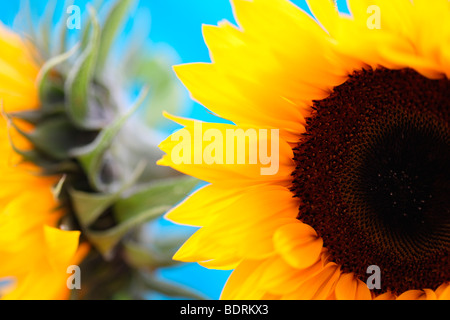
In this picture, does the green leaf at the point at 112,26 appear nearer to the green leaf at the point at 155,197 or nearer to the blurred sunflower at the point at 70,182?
the blurred sunflower at the point at 70,182

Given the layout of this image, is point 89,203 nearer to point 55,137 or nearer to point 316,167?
point 55,137

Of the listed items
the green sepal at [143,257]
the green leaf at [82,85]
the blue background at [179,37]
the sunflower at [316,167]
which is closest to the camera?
the sunflower at [316,167]

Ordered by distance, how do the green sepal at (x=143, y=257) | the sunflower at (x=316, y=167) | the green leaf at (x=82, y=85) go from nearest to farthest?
the sunflower at (x=316, y=167), the green leaf at (x=82, y=85), the green sepal at (x=143, y=257)

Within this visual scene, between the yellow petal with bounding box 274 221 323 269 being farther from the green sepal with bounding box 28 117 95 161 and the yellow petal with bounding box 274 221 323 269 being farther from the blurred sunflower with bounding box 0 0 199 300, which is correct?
the green sepal with bounding box 28 117 95 161

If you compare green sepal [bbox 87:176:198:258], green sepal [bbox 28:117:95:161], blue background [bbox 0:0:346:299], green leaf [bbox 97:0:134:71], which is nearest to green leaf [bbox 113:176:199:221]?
green sepal [bbox 87:176:198:258]

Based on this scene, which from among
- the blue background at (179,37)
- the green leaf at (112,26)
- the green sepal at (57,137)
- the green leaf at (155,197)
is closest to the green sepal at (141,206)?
the green leaf at (155,197)

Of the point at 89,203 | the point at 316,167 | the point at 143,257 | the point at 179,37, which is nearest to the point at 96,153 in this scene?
the point at 89,203

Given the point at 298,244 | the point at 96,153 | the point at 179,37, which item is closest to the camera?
the point at 298,244
